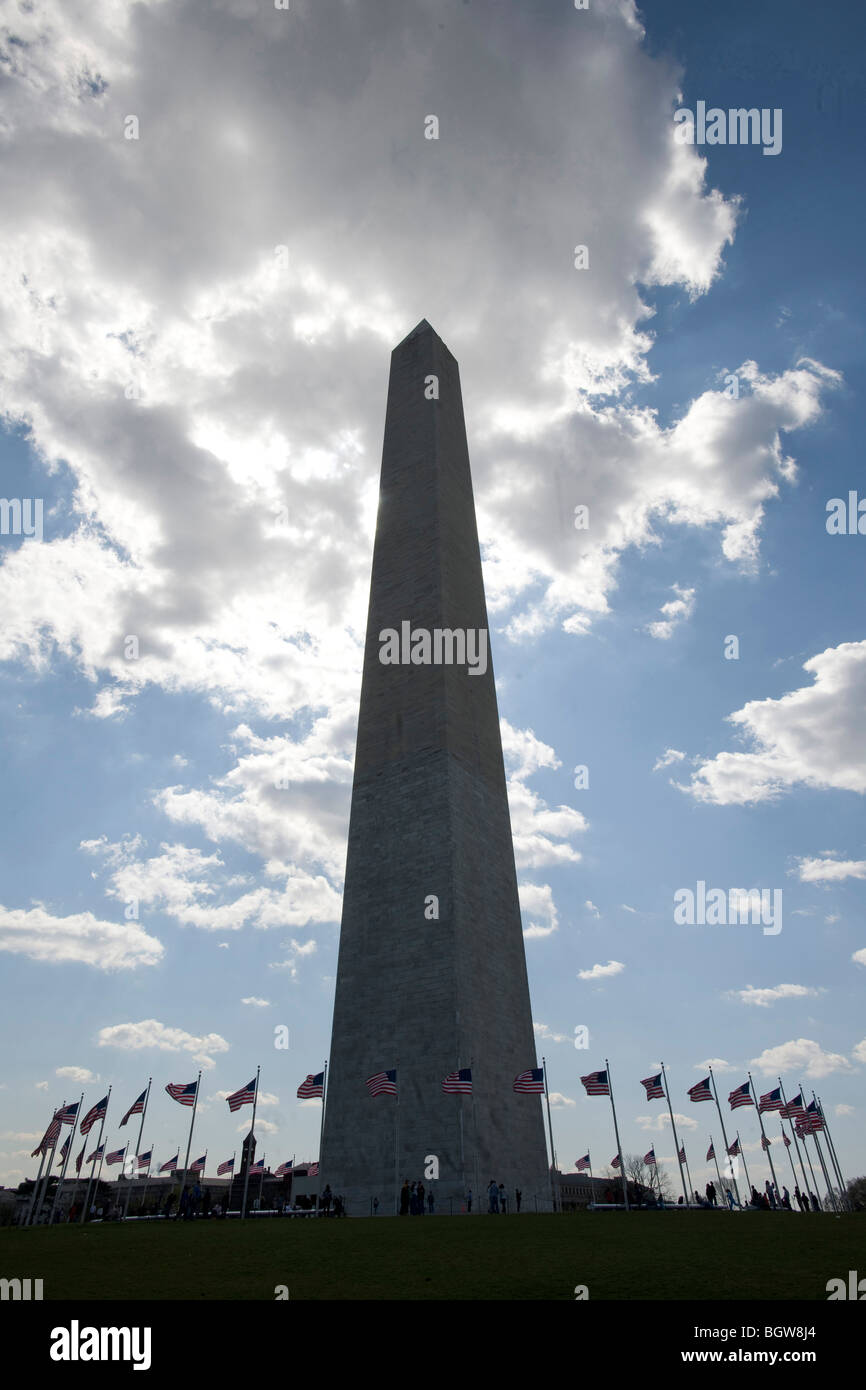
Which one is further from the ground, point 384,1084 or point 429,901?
point 429,901

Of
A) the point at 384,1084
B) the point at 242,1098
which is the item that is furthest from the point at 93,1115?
the point at 384,1084

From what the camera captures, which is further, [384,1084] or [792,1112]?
[792,1112]

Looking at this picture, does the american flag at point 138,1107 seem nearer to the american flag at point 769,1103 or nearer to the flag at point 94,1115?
the flag at point 94,1115

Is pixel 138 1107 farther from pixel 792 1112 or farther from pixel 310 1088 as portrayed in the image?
pixel 792 1112

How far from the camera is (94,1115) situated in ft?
118

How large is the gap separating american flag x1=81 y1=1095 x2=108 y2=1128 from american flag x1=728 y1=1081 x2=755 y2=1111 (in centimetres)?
2609

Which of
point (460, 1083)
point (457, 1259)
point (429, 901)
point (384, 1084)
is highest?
point (429, 901)

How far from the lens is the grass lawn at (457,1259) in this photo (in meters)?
11.2

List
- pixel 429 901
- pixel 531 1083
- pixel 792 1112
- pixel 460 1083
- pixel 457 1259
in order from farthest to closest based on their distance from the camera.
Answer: pixel 792 1112, pixel 429 901, pixel 531 1083, pixel 460 1083, pixel 457 1259

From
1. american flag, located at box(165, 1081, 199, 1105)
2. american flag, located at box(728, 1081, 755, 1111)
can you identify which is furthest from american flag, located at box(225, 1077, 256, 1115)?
american flag, located at box(728, 1081, 755, 1111)

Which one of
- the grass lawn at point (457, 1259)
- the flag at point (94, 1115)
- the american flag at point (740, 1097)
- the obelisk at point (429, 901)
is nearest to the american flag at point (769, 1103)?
the american flag at point (740, 1097)

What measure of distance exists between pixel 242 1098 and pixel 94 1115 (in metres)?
8.64
